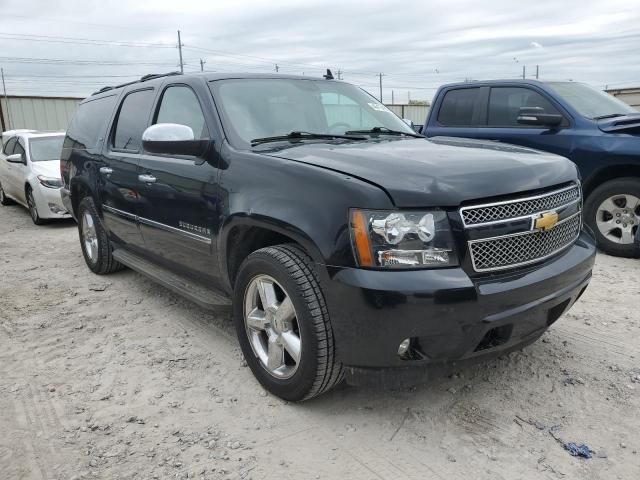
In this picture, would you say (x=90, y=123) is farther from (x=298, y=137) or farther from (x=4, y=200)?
(x=4, y=200)

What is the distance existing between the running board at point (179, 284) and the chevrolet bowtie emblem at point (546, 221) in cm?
185

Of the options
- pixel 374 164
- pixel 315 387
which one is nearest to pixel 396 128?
pixel 374 164

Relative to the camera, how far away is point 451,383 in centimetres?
308

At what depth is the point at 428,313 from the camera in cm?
231

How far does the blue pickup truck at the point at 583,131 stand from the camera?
18.4 feet

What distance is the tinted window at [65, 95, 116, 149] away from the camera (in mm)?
5047

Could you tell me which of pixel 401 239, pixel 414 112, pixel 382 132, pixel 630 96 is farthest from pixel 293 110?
pixel 414 112

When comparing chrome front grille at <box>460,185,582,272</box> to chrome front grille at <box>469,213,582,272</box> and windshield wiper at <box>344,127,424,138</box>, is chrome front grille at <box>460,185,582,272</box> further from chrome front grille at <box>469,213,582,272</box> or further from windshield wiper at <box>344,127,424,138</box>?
windshield wiper at <box>344,127,424,138</box>

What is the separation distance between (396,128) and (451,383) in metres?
1.95

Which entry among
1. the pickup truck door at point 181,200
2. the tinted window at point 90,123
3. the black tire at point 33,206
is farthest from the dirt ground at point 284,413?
→ the black tire at point 33,206

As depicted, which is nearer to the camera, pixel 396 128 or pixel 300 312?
pixel 300 312

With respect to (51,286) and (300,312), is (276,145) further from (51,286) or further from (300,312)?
(51,286)

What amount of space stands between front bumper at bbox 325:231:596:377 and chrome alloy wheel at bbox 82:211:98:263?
12.5ft

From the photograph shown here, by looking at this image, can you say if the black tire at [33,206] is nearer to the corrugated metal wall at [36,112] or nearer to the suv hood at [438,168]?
the suv hood at [438,168]
